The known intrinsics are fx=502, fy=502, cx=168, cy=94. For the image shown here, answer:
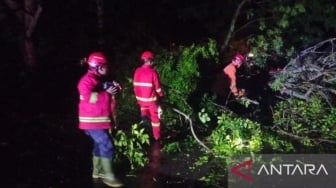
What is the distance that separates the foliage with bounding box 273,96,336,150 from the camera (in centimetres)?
774

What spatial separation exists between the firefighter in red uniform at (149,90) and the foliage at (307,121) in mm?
1960

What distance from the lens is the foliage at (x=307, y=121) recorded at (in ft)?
25.4

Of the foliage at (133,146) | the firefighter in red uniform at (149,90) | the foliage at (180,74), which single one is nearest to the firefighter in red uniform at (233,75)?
the foliage at (180,74)

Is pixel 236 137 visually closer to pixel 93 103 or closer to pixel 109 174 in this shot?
pixel 109 174

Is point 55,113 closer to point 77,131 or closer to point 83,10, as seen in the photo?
point 77,131

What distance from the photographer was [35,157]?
706cm

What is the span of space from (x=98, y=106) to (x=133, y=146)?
4.19 ft

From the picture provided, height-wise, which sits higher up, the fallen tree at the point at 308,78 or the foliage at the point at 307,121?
the fallen tree at the point at 308,78

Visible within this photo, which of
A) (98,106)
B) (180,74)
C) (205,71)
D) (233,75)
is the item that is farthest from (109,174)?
(205,71)

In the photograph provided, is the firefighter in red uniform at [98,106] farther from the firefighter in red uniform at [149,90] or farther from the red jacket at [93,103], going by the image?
the firefighter in red uniform at [149,90]

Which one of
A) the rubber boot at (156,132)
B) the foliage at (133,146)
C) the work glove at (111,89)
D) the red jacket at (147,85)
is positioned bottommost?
the foliage at (133,146)

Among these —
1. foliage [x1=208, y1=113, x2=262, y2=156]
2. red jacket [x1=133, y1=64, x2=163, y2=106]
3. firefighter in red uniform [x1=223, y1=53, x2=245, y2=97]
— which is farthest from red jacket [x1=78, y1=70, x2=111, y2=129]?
firefighter in red uniform [x1=223, y1=53, x2=245, y2=97]

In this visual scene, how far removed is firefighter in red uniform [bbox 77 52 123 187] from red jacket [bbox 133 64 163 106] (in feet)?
4.37

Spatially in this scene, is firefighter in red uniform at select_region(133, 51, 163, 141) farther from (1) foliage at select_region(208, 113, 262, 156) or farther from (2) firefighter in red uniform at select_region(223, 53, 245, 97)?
(2) firefighter in red uniform at select_region(223, 53, 245, 97)
